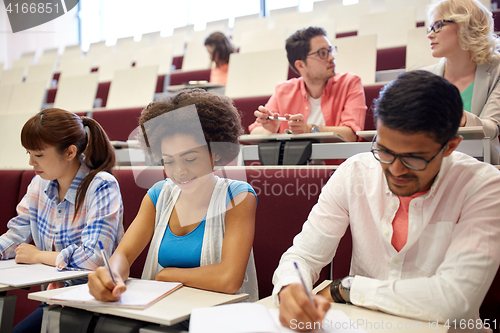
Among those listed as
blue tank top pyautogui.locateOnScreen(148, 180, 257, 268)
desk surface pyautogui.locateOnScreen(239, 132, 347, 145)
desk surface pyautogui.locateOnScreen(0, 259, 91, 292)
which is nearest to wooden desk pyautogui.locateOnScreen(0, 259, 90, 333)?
desk surface pyautogui.locateOnScreen(0, 259, 91, 292)

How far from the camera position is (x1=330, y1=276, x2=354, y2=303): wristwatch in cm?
48

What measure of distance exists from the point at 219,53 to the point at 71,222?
1.31 metres

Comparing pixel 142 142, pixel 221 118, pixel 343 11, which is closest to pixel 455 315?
pixel 221 118

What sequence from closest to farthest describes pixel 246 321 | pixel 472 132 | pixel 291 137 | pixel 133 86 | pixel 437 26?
pixel 246 321, pixel 472 132, pixel 291 137, pixel 437 26, pixel 133 86

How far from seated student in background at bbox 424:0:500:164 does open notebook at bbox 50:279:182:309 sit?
84cm

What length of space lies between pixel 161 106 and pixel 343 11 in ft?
6.54

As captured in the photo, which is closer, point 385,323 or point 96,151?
point 385,323

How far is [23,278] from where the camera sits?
591mm

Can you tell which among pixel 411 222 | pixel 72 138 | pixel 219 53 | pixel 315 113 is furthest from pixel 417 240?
pixel 219 53

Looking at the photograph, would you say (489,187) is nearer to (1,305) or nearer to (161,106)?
(161,106)

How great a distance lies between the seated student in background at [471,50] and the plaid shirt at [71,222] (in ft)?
2.84

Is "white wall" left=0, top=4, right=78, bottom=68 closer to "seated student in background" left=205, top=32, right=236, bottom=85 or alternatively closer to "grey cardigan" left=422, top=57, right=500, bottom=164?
"seated student in background" left=205, top=32, right=236, bottom=85

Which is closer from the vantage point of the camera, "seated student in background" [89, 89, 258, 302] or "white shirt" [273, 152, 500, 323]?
"white shirt" [273, 152, 500, 323]

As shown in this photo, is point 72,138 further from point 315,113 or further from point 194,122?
point 315,113
